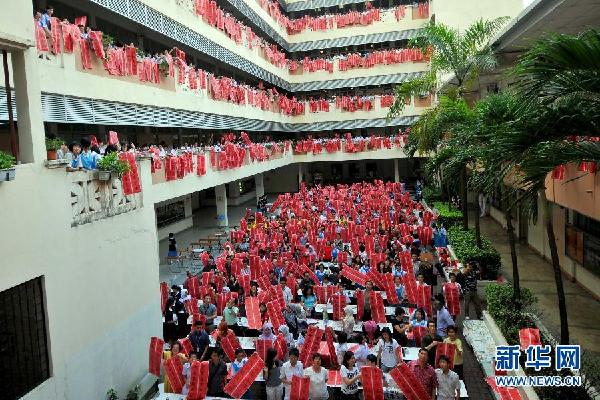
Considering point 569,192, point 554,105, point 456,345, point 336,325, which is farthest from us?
point 569,192

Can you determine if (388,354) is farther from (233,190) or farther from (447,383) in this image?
(233,190)

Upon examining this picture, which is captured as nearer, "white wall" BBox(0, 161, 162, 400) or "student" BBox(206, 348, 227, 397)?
"white wall" BBox(0, 161, 162, 400)

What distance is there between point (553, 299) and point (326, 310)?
6166 mm

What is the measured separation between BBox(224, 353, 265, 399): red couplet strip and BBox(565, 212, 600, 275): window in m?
9.37

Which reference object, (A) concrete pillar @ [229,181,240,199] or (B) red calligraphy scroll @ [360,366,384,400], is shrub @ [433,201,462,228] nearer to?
(B) red calligraphy scroll @ [360,366,384,400]

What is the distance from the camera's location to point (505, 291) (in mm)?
11055

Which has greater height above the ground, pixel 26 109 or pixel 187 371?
pixel 26 109

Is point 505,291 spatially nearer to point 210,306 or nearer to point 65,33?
point 210,306

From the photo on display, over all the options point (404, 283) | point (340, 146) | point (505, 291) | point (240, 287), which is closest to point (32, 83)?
point (240, 287)

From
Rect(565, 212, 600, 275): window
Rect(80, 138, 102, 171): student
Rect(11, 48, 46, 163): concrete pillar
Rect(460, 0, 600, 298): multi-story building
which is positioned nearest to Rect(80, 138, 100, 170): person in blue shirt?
Rect(80, 138, 102, 171): student

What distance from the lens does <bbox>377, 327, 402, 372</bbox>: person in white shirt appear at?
781 centimetres

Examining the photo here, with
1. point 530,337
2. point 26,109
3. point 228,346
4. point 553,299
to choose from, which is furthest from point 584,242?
point 26,109

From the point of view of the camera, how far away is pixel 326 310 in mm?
10117

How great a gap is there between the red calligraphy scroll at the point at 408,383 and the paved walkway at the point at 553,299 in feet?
15.1
